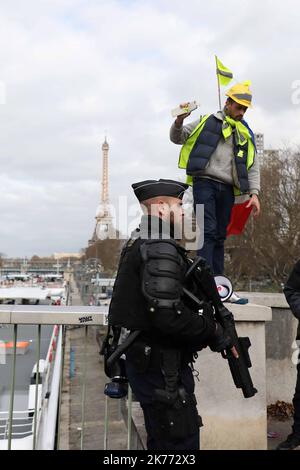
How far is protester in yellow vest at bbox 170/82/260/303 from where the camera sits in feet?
15.1

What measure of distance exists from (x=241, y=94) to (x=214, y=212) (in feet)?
3.79

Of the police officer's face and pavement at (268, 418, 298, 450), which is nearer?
pavement at (268, 418, 298, 450)

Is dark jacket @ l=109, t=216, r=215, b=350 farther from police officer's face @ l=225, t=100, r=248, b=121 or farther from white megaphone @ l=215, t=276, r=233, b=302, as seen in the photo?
police officer's face @ l=225, t=100, r=248, b=121

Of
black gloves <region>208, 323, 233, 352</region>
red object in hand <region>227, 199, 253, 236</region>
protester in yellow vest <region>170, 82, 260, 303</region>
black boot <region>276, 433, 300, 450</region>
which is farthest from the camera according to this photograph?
red object in hand <region>227, 199, 253, 236</region>

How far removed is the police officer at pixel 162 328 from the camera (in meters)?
2.62

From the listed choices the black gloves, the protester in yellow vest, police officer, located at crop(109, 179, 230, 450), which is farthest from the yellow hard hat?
the black gloves

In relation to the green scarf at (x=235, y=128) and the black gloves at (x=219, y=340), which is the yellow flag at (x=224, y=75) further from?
the black gloves at (x=219, y=340)

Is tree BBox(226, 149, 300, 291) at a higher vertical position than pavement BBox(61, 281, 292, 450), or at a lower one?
higher

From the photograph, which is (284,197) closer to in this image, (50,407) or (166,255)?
(50,407)

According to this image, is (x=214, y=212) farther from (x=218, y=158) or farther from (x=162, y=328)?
(x=162, y=328)

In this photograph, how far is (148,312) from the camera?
107 inches
